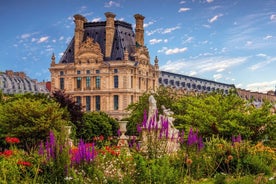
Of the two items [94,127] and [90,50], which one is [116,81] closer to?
[90,50]

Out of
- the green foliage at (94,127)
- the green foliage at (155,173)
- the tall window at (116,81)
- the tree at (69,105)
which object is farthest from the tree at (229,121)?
the tall window at (116,81)

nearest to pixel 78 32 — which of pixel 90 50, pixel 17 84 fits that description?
pixel 90 50

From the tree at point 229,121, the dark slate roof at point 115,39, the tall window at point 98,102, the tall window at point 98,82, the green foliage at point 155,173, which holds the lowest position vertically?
the green foliage at point 155,173

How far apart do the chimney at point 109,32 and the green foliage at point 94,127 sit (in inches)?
1064

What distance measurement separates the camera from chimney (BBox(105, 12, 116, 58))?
257ft

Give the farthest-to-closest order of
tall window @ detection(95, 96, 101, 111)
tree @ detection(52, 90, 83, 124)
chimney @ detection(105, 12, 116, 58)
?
1. chimney @ detection(105, 12, 116, 58)
2. tall window @ detection(95, 96, 101, 111)
3. tree @ detection(52, 90, 83, 124)

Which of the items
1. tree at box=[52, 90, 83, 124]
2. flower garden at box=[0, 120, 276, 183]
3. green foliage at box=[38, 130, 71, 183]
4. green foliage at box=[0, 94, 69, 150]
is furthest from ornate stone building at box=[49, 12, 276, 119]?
green foliage at box=[38, 130, 71, 183]

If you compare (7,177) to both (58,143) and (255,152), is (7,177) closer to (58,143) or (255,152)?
(58,143)

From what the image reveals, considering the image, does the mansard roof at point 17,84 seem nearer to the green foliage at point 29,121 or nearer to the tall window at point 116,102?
the tall window at point 116,102

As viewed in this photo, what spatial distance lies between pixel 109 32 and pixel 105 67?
556cm

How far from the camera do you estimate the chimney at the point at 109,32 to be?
3083 inches

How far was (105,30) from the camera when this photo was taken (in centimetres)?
7962

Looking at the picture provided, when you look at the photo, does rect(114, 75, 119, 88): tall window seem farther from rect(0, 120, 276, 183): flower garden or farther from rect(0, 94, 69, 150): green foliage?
rect(0, 120, 276, 183): flower garden

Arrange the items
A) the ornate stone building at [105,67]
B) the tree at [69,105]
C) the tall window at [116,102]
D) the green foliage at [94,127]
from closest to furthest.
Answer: the tree at [69,105]
the green foliage at [94,127]
the ornate stone building at [105,67]
the tall window at [116,102]
